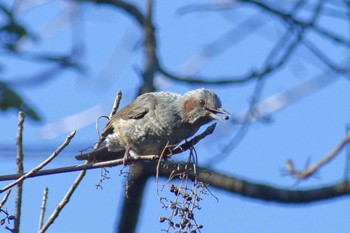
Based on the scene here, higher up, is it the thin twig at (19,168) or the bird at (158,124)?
the bird at (158,124)

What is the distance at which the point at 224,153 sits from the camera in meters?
6.79

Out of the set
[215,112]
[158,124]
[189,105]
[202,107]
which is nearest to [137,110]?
[158,124]

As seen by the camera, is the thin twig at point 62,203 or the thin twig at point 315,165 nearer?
the thin twig at point 62,203

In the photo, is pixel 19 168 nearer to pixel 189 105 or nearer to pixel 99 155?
pixel 99 155

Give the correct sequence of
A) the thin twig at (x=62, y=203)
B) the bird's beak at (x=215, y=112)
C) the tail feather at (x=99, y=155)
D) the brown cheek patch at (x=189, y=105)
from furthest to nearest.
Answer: the brown cheek patch at (x=189, y=105), the bird's beak at (x=215, y=112), the tail feather at (x=99, y=155), the thin twig at (x=62, y=203)

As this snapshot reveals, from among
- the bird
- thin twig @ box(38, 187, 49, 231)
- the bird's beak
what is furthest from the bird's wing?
thin twig @ box(38, 187, 49, 231)

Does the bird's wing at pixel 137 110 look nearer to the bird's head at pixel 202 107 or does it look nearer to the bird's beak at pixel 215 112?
the bird's head at pixel 202 107

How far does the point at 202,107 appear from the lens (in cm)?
530

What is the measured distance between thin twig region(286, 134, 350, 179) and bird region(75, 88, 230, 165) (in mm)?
752

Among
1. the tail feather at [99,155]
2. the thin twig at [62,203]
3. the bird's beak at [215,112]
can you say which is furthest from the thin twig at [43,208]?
the bird's beak at [215,112]

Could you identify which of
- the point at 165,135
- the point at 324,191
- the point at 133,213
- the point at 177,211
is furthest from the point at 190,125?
the point at 133,213

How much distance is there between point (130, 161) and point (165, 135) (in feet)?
3.74

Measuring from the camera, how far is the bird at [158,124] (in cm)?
525

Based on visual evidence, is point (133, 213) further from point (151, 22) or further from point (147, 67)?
point (151, 22)
